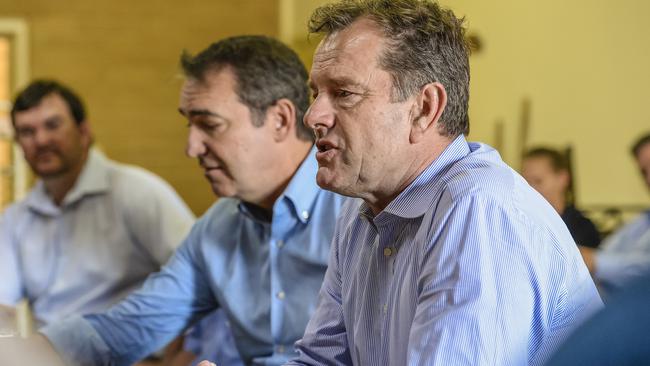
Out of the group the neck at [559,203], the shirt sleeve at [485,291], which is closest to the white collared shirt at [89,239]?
the neck at [559,203]

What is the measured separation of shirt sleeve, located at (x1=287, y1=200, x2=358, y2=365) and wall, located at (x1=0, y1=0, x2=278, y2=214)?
16.1ft

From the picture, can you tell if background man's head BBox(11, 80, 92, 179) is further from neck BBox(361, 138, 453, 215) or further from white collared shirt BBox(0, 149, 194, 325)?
neck BBox(361, 138, 453, 215)

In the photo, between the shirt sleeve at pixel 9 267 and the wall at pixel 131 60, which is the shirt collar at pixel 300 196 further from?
the wall at pixel 131 60

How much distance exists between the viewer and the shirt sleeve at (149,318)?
196 cm

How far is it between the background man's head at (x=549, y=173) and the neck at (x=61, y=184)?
178cm

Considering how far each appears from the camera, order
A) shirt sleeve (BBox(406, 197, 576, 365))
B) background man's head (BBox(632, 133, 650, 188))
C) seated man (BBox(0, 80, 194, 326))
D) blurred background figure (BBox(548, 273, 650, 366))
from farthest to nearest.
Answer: background man's head (BBox(632, 133, 650, 188)), seated man (BBox(0, 80, 194, 326)), shirt sleeve (BBox(406, 197, 576, 365)), blurred background figure (BBox(548, 273, 650, 366))

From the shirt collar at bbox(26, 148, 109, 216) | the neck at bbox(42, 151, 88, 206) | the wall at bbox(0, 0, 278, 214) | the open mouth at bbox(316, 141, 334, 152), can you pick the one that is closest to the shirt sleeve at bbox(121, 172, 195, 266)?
the shirt collar at bbox(26, 148, 109, 216)

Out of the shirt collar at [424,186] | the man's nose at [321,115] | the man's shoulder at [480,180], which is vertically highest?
the man's nose at [321,115]

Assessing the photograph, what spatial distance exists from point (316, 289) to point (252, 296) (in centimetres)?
16

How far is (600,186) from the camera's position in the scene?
4824mm

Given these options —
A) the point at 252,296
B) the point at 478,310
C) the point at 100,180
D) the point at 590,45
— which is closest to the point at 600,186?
the point at 590,45

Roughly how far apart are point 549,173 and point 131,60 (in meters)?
3.47

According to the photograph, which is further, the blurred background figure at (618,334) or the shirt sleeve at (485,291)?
the shirt sleeve at (485,291)

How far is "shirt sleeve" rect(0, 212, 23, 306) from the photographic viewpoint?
9.93 feet
